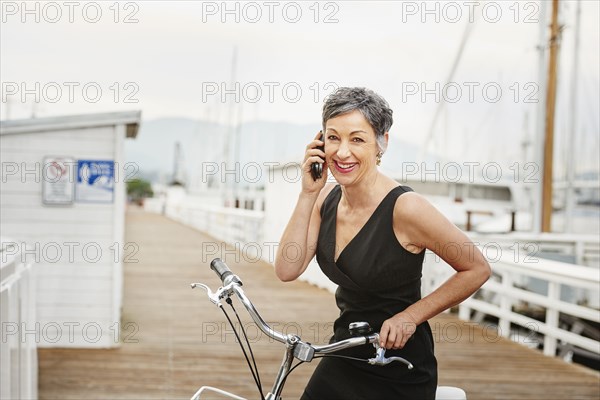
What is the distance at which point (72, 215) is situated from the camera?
607 centimetres

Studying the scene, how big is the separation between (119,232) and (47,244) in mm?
598

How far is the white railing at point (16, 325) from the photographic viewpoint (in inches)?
121

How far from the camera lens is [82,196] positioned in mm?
6090

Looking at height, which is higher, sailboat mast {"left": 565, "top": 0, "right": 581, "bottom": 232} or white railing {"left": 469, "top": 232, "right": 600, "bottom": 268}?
sailboat mast {"left": 565, "top": 0, "right": 581, "bottom": 232}

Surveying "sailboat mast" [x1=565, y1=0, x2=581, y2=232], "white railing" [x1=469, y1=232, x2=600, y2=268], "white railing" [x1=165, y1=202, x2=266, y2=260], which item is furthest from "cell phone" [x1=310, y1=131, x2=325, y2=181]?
"sailboat mast" [x1=565, y1=0, x2=581, y2=232]

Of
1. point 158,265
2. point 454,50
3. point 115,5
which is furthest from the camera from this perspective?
point 454,50

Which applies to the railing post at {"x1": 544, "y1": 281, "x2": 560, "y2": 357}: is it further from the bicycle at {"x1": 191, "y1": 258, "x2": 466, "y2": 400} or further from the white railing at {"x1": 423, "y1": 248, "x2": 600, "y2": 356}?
the bicycle at {"x1": 191, "y1": 258, "x2": 466, "y2": 400}

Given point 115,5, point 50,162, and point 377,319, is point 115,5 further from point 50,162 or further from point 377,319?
point 377,319

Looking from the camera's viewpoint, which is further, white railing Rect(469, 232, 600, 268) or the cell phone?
white railing Rect(469, 232, 600, 268)

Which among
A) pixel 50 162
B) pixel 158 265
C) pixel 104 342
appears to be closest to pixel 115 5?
pixel 50 162

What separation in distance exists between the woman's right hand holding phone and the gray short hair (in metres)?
0.11

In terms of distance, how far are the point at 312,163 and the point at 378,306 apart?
406mm

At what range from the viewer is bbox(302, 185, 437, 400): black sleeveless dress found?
5.83 ft

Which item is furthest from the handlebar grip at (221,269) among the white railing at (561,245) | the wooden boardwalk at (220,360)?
the white railing at (561,245)
